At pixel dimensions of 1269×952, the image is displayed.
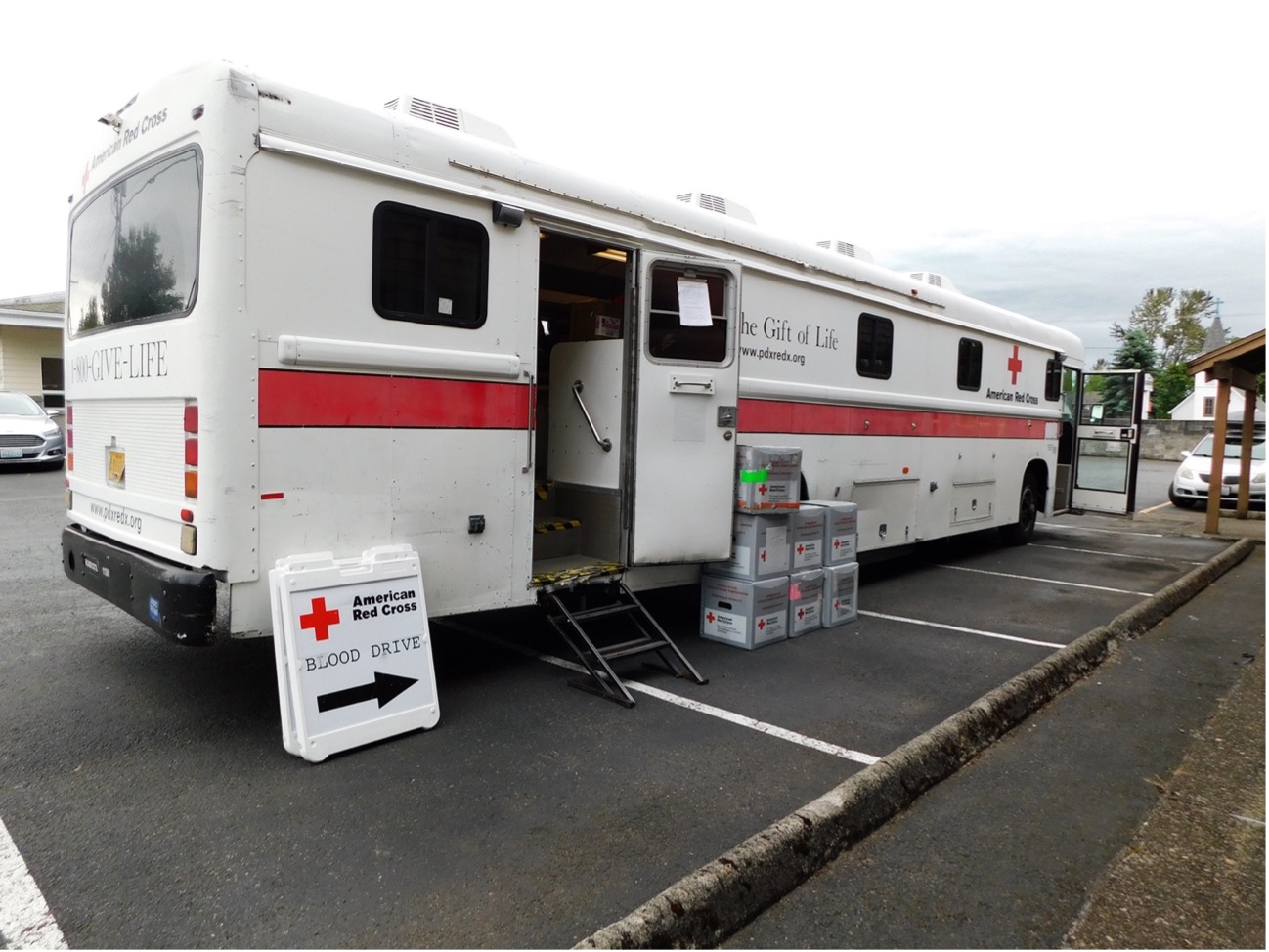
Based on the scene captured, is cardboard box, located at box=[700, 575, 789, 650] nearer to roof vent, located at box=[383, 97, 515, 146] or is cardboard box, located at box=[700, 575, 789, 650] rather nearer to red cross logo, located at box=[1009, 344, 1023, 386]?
roof vent, located at box=[383, 97, 515, 146]

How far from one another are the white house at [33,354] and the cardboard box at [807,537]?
65.1 feet

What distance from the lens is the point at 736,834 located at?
3.18 m

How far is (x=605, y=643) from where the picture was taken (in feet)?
18.9

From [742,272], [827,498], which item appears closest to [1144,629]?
[827,498]

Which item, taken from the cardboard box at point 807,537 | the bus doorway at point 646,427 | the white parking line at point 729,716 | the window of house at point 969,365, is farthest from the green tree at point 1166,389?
the white parking line at point 729,716

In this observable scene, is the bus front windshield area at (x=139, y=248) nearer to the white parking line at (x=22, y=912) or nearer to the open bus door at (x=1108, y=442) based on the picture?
the white parking line at (x=22, y=912)

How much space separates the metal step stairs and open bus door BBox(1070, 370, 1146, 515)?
792 cm

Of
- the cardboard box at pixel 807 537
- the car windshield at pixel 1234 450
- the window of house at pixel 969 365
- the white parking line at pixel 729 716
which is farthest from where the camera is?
the car windshield at pixel 1234 450

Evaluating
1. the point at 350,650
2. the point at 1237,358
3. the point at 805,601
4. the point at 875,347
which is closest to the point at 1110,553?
the point at 1237,358

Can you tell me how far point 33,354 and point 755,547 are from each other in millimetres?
22054

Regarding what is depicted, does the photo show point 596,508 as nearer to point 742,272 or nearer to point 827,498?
point 742,272

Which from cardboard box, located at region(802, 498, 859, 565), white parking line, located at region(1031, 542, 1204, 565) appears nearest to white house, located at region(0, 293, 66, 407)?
cardboard box, located at region(802, 498, 859, 565)

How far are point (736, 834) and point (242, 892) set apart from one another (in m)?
1.68

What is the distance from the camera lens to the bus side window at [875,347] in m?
7.19
